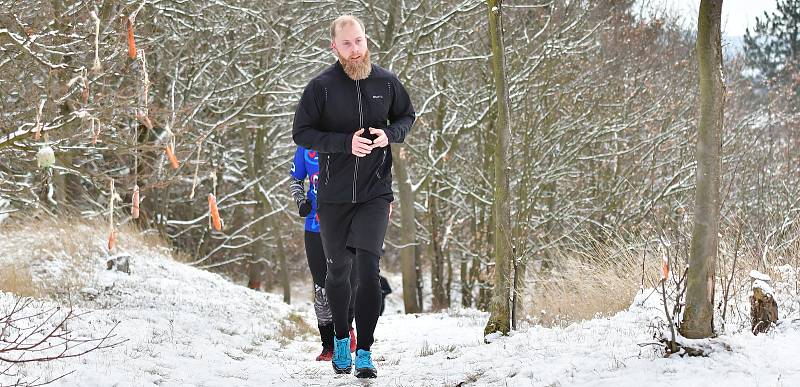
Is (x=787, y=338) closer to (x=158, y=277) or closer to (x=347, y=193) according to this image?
(x=347, y=193)

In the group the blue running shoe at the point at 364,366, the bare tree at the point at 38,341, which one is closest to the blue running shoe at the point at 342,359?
the blue running shoe at the point at 364,366

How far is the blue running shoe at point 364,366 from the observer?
15.5 ft

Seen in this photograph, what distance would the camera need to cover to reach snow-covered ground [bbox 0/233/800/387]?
3.54m

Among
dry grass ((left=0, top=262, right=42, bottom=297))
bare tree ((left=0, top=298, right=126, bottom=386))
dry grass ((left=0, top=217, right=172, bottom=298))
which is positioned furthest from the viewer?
dry grass ((left=0, top=217, right=172, bottom=298))

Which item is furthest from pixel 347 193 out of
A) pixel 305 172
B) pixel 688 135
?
pixel 688 135

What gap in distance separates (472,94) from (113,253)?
821 cm

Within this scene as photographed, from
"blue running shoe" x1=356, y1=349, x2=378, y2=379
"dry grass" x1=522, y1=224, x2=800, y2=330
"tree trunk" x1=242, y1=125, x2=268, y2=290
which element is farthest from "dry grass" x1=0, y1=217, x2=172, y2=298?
"tree trunk" x1=242, y1=125, x2=268, y2=290

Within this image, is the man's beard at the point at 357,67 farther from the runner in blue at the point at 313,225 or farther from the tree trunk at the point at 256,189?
the tree trunk at the point at 256,189

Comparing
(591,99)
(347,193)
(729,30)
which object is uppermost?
(729,30)

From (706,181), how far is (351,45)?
2204mm

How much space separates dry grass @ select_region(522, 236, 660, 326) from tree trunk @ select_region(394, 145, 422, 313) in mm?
5869

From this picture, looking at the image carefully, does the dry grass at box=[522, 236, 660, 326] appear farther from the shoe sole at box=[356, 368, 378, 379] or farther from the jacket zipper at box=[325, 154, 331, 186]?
the jacket zipper at box=[325, 154, 331, 186]

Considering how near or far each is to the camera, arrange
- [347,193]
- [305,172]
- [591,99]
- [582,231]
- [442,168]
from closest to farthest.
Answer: [347,193] < [305,172] < [582,231] < [591,99] < [442,168]

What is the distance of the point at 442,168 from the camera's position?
1636cm
